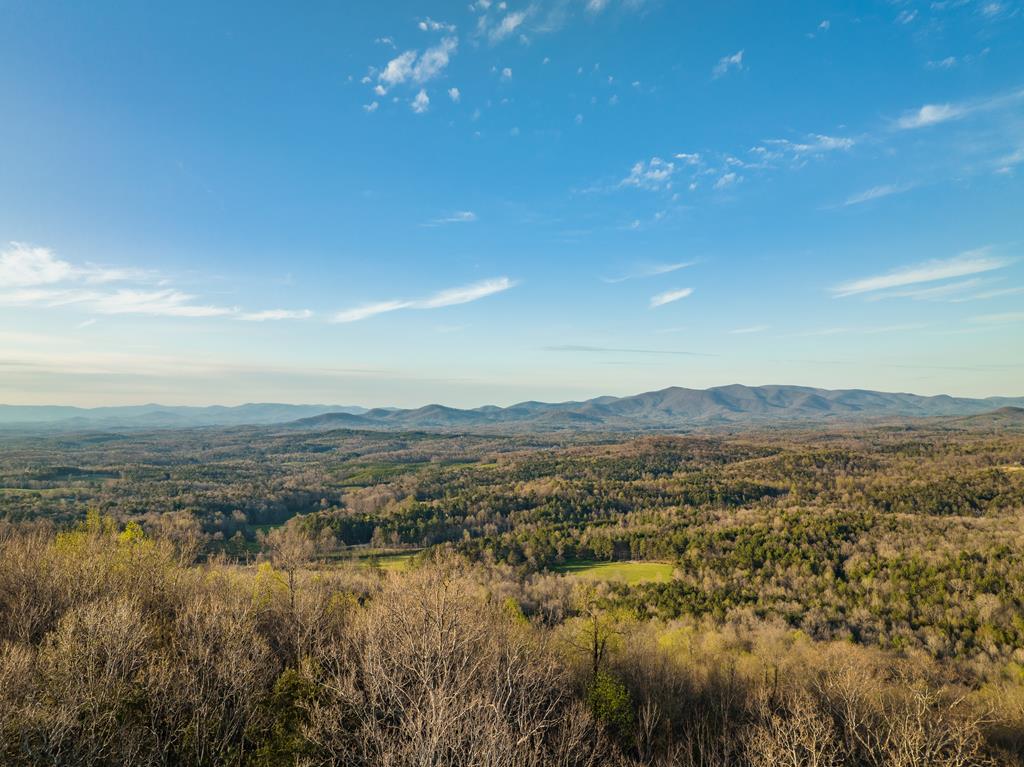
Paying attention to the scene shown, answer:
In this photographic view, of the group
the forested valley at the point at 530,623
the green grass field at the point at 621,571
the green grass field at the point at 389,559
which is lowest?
the green grass field at the point at 621,571

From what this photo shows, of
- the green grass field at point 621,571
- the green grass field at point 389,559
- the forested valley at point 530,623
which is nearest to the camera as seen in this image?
the forested valley at point 530,623

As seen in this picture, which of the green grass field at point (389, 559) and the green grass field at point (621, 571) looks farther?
the green grass field at point (389, 559)

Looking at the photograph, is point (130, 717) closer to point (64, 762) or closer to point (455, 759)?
point (64, 762)

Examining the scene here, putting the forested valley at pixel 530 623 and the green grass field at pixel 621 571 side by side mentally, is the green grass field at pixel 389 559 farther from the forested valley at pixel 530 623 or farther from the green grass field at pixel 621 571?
the green grass field at pixel 621 571

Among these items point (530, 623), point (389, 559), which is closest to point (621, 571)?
point (389, 559)

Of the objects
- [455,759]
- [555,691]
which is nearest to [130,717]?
[455,759]

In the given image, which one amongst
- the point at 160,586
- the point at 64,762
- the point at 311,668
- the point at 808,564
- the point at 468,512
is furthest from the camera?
the point at 468,512

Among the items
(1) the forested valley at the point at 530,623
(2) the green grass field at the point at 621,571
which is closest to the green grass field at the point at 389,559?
(1) the forested valley at the point at 530,623
